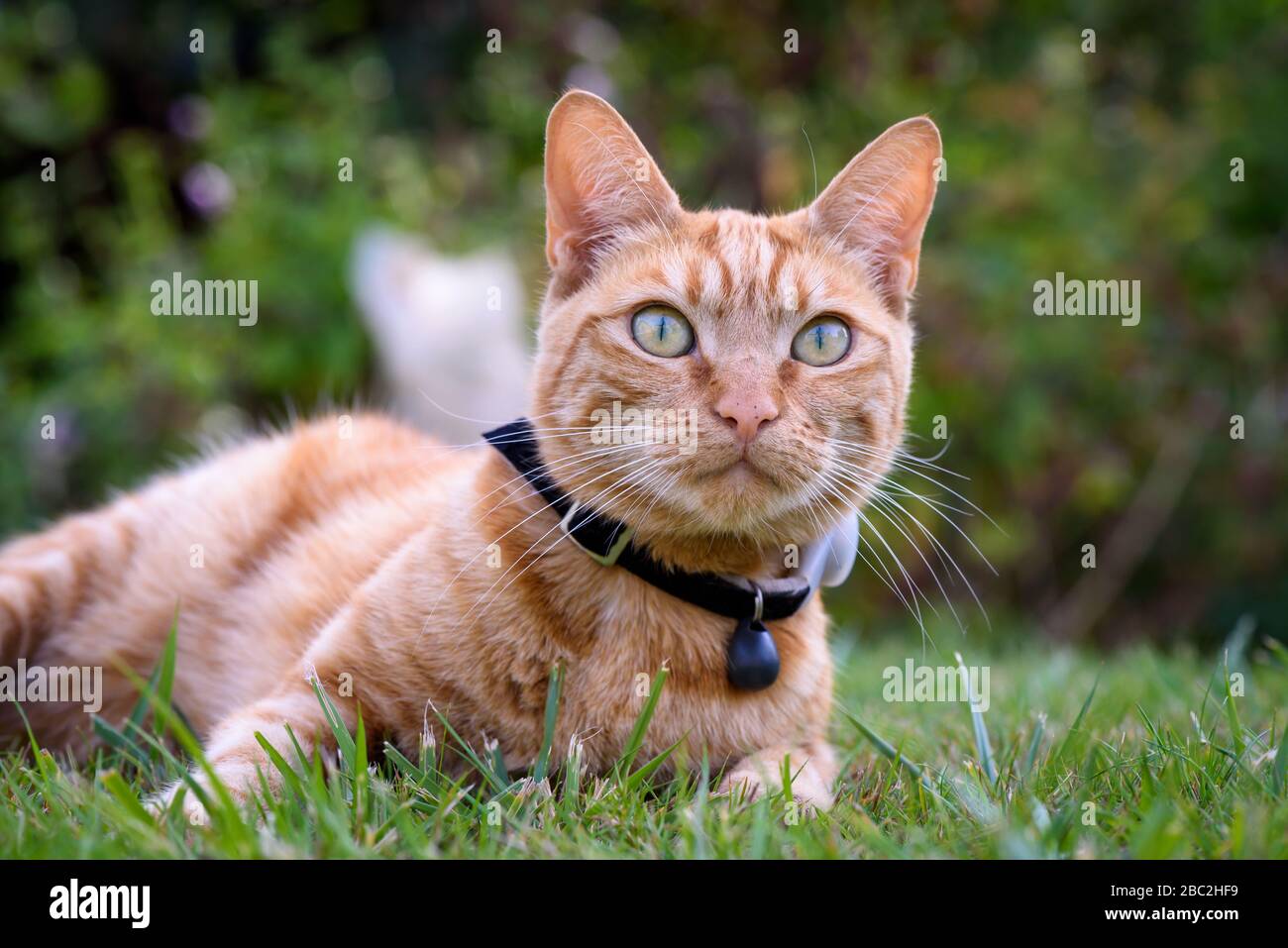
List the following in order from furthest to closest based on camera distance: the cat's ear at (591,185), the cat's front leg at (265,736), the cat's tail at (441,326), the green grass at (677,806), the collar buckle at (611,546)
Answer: the cat's tail at (441,326), the cat's ear at (591,185), the collar buckle at (611,546), the cat's front leg at (265,736), the green grass at (677,806)

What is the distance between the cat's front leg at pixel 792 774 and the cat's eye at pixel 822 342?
0.67 meters

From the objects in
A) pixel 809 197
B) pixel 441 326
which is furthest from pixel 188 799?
pixel 809 197

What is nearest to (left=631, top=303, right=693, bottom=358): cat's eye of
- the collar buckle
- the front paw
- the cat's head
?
the cat's head

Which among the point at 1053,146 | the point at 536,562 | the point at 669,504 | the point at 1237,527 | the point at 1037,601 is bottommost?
the point at 1037,601

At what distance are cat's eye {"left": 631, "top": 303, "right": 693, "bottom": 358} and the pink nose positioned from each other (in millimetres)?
179

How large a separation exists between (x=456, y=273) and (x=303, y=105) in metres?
1.18

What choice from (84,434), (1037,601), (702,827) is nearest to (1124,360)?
(1037,601)

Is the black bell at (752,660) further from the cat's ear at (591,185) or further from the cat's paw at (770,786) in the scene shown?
the cat's ear at (591,185)

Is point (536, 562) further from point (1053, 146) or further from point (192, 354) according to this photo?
point (1053, 146)

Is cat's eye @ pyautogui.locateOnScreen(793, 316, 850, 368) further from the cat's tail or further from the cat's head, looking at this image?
the cat's tail

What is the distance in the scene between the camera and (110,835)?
144 cm

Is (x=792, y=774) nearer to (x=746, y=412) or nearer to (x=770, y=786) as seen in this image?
(x=770, y=786)

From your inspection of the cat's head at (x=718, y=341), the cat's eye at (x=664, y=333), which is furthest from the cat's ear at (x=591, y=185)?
the cat's eye at (x=664, y=333)

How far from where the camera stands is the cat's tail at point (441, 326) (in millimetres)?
5398
